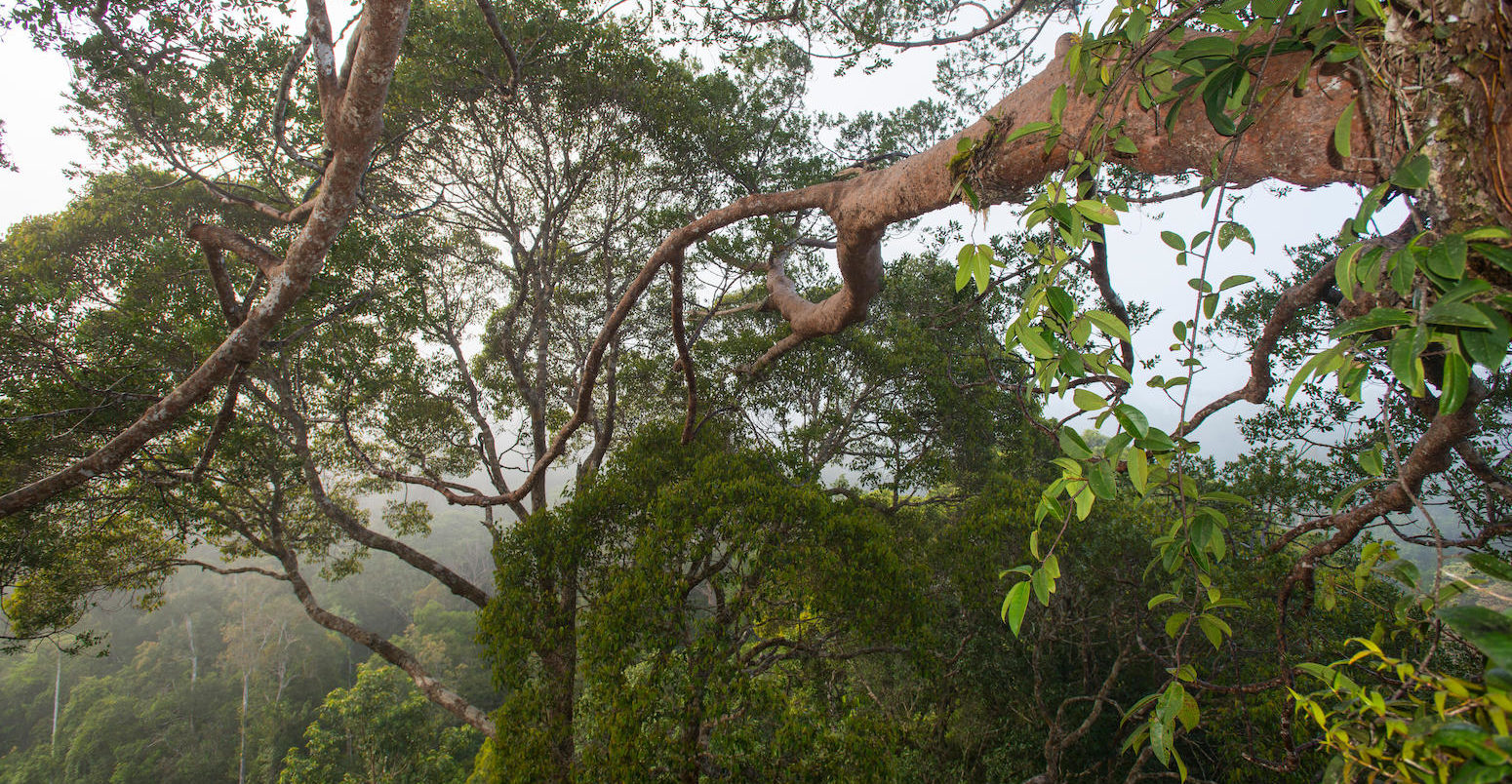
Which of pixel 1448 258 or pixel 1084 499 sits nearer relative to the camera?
pixel 1448 258

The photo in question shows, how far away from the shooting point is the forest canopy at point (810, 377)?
25.0 inches

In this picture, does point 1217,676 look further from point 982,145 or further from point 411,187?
point 411,187

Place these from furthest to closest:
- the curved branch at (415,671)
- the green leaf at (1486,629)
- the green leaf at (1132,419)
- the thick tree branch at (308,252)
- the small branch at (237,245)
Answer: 1. the curved branch at (415,671)
2. the small branch at (237,245)
3. the thick tree branch at (308,252)
4. the green leaf at (1132,419)
5. the green leaf at (1486,629)

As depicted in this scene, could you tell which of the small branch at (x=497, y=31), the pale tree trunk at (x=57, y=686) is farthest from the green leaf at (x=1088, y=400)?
the pale tree trunk at (x=57, y=686)

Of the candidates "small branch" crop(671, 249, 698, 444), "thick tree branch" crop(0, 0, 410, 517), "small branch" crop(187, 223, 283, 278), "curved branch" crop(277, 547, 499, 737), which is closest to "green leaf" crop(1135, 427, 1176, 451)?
"small branch" crop(671, 249, 698, 444)

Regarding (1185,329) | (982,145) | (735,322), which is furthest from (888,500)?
(1185,329)

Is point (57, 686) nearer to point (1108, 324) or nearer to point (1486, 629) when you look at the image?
point (1108, 324)

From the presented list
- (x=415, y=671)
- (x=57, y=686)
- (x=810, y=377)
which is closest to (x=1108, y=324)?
(x=810, y=377)

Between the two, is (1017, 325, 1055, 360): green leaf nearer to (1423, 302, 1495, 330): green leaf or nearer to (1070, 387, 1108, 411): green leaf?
(1070, 387, 1108, 411): green leaf

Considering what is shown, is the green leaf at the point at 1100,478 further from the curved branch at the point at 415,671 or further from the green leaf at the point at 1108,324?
the curved branch at the point at 415,671

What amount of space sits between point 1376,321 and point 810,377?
14.4ft

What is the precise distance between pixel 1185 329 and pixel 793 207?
1808 mm

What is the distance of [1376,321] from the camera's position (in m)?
0.45

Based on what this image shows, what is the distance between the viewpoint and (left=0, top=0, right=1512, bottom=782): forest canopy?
2.08 ft
